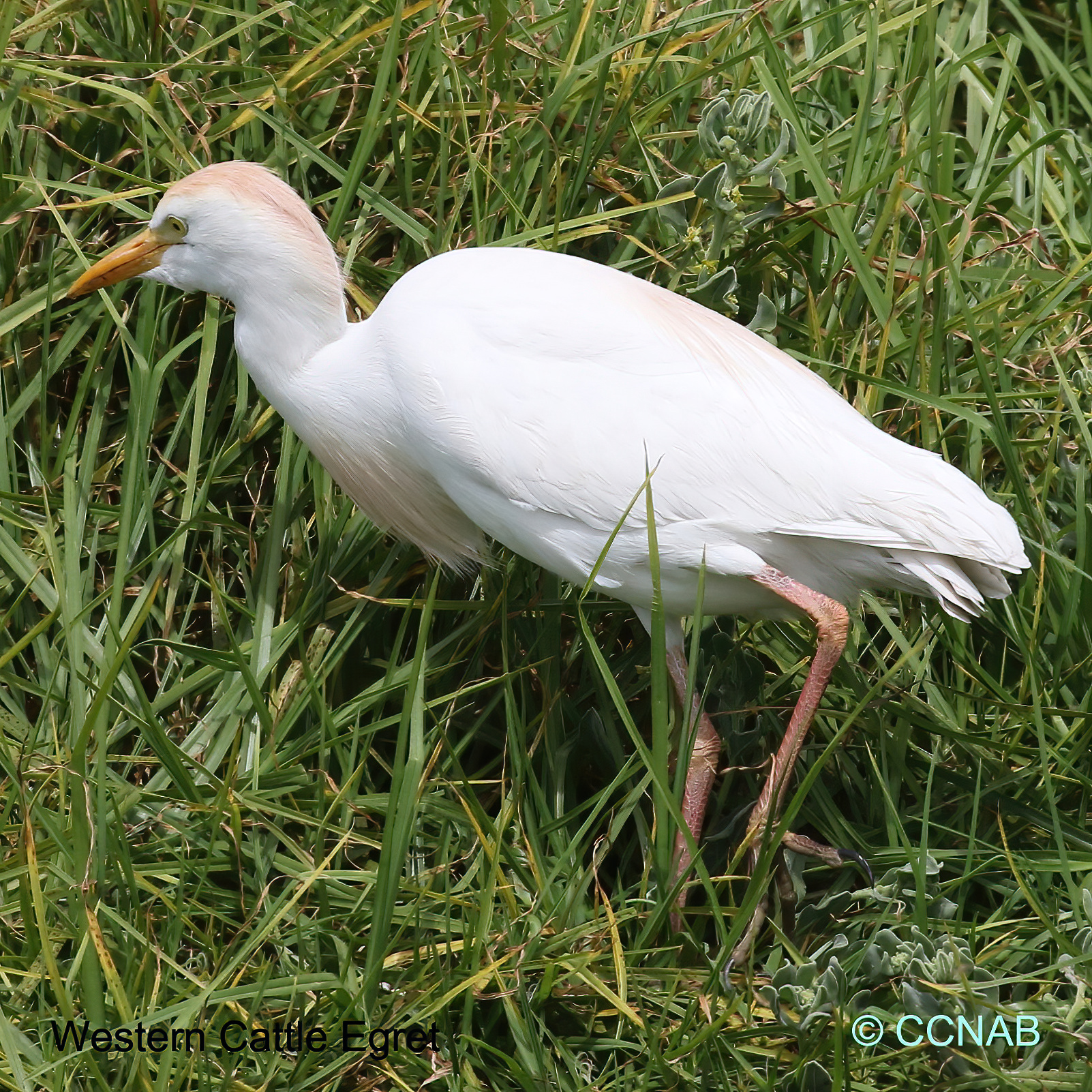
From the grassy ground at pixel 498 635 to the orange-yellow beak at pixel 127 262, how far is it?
0.11 meters

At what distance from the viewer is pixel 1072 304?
2754mm

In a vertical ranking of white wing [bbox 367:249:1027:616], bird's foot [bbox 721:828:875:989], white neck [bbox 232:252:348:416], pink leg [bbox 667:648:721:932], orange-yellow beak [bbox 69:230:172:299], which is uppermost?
orange-yellow beak [bbox 69:230:172:299]

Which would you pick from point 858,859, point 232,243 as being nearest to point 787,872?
point 858,859

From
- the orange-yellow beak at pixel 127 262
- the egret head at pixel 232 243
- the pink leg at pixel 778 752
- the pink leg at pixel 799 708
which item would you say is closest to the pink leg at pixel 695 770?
the pink leg at pixel 778 752

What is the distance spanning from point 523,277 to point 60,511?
1.02m

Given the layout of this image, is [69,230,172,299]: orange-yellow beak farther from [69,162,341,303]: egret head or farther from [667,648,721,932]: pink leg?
[667,648,721,932]: pink leg

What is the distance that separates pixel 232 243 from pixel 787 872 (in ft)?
4.61

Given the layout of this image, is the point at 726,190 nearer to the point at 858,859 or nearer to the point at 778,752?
the point at 778,752

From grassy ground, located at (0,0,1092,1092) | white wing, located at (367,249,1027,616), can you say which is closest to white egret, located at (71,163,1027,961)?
white wing, located at (367,249,1027,616)

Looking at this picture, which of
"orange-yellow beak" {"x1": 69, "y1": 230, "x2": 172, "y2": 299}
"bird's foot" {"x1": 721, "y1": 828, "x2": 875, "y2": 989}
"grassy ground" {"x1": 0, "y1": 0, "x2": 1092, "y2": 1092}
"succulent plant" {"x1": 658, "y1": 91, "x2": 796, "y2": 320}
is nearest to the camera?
"grassy ground" {"x1": 0, "y1": 0, "x2": 1092, "y2": 1092}

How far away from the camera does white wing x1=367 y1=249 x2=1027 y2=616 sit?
2.02m

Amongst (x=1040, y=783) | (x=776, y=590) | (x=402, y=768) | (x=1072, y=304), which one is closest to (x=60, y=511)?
(x=402, y=768)

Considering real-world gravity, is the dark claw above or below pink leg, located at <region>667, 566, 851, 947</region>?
below

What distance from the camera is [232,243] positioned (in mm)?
2213
